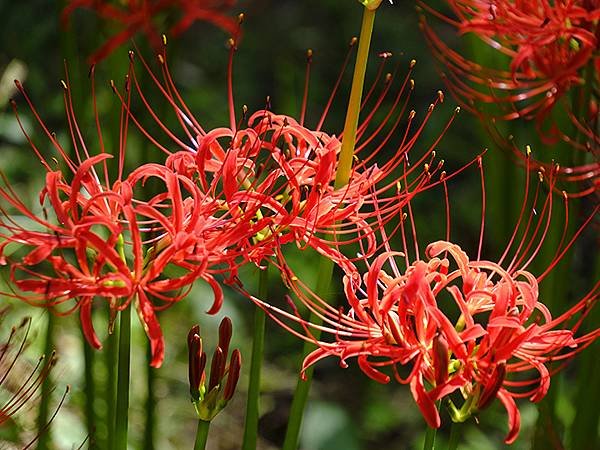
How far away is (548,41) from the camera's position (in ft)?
4.03

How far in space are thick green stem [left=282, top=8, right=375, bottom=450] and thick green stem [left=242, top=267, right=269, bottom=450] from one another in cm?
4

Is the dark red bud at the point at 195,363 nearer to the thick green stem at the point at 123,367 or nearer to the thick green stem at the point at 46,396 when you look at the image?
the thick green stem at the point at 123,367

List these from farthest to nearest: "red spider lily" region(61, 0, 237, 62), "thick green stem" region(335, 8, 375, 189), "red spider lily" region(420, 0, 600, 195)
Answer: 1. "red spider lily" region(61, 0, 237, 62)
2. "red spider lily" region(420, 0, 600, 195)
3. "thick green stem" region(335, 8, 375, 189)

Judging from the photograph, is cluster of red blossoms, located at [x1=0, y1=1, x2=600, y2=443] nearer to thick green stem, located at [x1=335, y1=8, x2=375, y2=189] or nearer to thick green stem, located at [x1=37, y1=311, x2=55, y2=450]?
thick green stem, located at [x1=335, y1=8, x2=375, y2=189]

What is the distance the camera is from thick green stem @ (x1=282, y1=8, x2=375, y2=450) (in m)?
0.94

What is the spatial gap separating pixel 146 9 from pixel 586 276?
148cm

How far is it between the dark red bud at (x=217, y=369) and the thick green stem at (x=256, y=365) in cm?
8

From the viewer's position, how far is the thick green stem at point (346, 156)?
939 millimetres

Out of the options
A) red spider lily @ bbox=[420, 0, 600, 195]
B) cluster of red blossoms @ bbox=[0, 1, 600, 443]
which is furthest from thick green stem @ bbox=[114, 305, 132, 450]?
red spider lily @ bbox=[420, 0, 600, 195]

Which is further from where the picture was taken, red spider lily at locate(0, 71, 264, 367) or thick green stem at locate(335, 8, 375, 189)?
thick green stem at locate(335, 8, 375, 189)

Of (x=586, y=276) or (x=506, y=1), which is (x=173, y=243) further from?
(x=586, y=276)

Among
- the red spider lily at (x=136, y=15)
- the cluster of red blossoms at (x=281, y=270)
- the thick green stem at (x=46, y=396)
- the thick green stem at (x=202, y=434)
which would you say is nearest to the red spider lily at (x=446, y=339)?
the cluster of red blossoms at (x=281, y=270)

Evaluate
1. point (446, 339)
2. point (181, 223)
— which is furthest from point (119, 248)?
point (446, 339)

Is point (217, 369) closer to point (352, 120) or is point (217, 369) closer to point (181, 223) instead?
point (181, 223)
